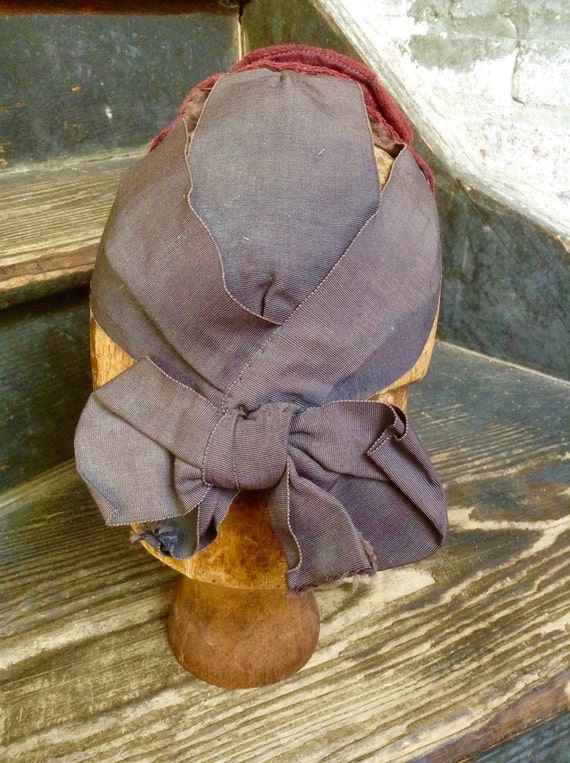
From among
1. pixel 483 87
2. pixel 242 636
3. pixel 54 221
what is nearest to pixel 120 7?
pixel 54 221

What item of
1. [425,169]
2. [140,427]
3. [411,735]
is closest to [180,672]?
[411,735]

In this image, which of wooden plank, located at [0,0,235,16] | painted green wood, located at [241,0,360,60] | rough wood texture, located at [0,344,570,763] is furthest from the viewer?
painted green wood, located at [241,0,360,60]

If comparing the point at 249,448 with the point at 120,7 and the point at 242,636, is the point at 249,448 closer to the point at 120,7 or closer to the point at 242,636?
the point at 242,636

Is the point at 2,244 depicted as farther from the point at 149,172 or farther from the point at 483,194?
the point at 483,194

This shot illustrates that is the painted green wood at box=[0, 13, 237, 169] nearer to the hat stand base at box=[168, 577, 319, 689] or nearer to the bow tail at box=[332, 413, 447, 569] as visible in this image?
the hat stand base at box=[168, 577, 319, 689]

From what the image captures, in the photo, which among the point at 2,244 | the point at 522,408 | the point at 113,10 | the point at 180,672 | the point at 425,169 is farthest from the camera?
the point at 522,408

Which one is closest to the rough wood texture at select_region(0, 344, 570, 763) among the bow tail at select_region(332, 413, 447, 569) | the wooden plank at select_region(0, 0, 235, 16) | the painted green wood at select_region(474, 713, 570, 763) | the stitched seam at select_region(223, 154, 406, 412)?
the painted green wood at select_region(474, 713, 570, 763)
